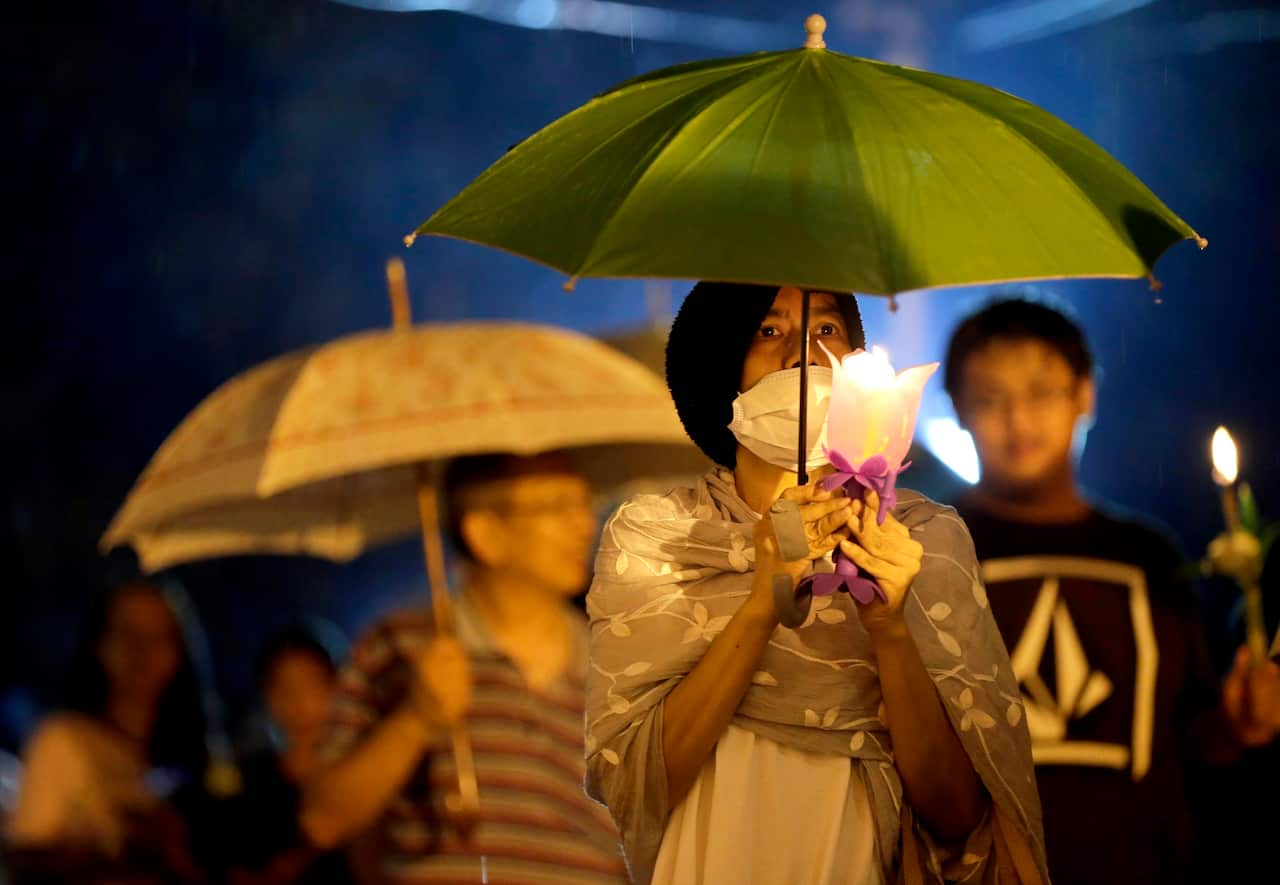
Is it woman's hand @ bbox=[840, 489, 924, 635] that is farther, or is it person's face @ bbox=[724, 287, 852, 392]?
person's face @ bbox=[724, 287, 852, 392]

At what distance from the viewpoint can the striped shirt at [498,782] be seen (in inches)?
156

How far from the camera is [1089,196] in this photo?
2.39m

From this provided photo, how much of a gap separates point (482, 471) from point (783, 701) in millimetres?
2023

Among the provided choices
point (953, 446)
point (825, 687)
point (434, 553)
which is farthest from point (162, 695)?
point (825, 687)

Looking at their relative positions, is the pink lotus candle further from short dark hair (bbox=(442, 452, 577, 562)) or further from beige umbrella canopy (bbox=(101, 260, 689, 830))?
short dark hair (bbox=(442, 452, 577, 562))

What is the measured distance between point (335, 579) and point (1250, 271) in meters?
3.62

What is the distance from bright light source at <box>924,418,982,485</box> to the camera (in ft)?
15.3

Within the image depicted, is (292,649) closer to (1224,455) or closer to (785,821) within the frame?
(1224,455)

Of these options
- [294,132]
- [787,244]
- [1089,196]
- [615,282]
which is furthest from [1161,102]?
[787,244]

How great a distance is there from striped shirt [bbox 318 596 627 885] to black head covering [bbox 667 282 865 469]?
5.25 ft

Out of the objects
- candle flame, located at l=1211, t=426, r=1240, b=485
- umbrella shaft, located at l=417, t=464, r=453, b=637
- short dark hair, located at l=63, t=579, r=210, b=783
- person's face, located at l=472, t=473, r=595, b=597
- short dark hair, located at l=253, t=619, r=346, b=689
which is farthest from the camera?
short dark hair, located at l=253, t=619, r=346, b=689

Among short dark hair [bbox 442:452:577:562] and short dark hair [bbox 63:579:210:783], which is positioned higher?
short dark hair [bbox 442:452:577:562]

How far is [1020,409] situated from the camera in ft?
14.8

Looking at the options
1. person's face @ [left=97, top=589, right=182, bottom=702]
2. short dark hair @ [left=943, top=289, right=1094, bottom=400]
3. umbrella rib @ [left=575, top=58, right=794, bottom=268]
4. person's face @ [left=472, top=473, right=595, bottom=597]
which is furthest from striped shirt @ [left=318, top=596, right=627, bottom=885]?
umbrella rib @ [left=575, top=58, right=794, bottom=268]
